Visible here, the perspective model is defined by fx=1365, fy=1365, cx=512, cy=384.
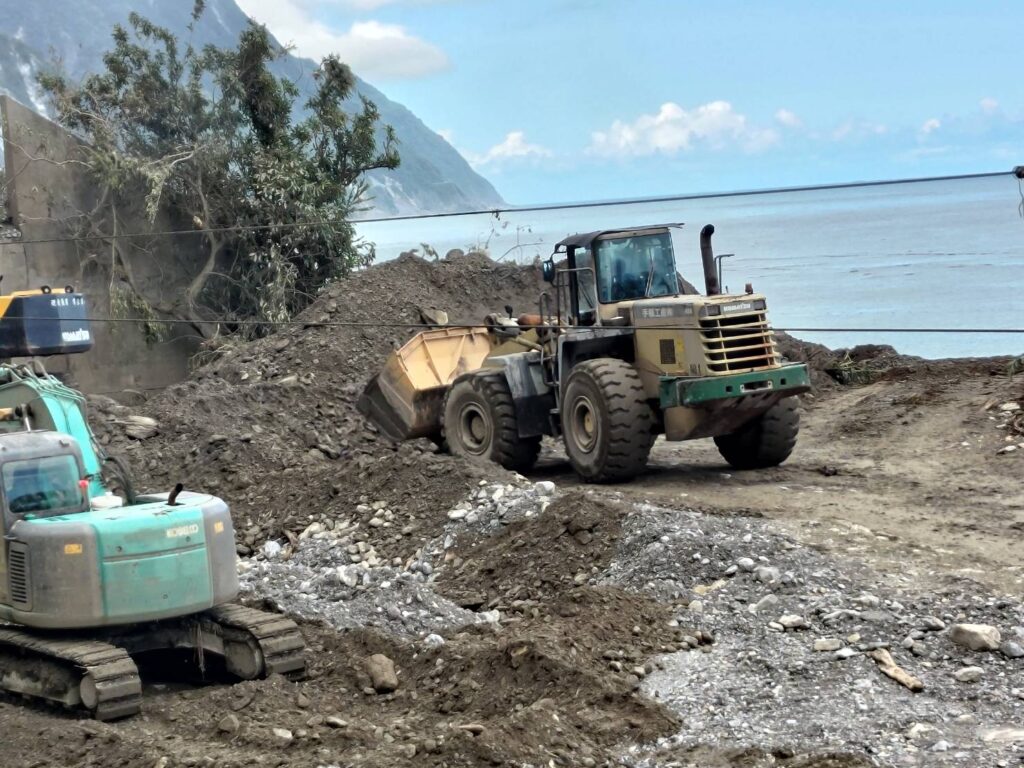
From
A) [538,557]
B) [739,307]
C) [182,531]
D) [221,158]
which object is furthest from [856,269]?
[182,531]

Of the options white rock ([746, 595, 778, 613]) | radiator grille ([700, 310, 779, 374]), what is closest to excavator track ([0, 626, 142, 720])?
white rock ([746, 595, 778, 613])

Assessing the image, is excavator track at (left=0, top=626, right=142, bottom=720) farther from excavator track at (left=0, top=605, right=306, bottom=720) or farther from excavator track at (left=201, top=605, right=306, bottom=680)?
excavator track at (left=201, top=605, right=306, bottom=680)

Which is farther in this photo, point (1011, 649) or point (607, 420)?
point (607, 420)

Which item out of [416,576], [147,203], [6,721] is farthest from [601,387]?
[147,203]

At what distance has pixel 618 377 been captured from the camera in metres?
15.1

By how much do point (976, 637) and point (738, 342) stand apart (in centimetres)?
608

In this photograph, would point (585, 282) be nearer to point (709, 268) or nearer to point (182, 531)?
point (709, 268)

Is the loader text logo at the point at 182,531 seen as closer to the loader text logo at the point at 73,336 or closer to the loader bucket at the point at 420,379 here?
the loader text logo at the point at 73,336

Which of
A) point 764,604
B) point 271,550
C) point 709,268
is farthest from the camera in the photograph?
Result: point 709,268

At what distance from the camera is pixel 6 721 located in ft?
31.3

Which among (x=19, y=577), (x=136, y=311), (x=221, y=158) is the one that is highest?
(x=221, y=158)

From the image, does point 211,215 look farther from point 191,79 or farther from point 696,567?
point 696,567

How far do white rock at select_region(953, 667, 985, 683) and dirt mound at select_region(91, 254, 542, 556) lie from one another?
546cm

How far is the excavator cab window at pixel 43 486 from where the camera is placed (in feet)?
33.0
